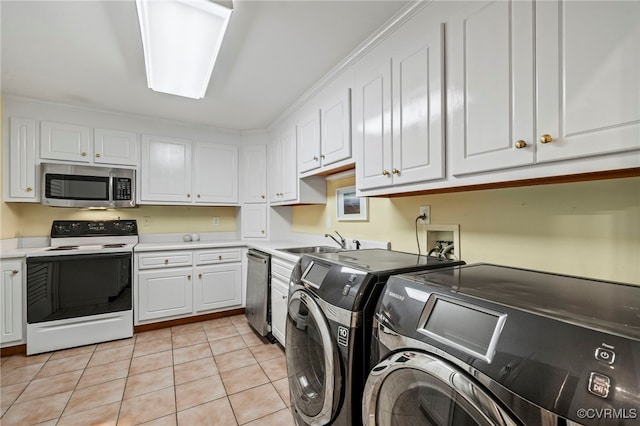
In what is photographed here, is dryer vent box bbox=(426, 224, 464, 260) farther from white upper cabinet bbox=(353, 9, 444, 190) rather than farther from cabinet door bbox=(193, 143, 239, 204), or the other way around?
cabinet door bbox=(193, 143, 239, 204)

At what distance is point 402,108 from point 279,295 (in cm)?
179

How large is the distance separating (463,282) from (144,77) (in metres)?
2.70

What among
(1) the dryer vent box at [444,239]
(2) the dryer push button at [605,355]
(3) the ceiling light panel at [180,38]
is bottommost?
(2) the dryer push button at [605,355]

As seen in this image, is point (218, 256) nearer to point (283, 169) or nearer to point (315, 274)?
point (283, 169)

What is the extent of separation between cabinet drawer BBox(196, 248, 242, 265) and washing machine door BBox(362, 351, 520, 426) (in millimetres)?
2677

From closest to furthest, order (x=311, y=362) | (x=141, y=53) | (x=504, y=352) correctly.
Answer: (x=504, y=352) → (x=311, y=362) → (x=141, y=53)

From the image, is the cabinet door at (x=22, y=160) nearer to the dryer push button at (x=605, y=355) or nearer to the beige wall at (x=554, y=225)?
the beige wall at (x=554, y=225)

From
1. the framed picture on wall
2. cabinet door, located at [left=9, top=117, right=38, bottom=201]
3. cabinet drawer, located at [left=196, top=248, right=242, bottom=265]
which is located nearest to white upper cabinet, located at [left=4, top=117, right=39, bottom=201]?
cabinet door, located at [left=9, top=117, right=38, bottom=201]

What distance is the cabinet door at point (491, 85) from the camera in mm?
1024

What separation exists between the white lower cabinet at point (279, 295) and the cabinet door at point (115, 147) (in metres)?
2.00

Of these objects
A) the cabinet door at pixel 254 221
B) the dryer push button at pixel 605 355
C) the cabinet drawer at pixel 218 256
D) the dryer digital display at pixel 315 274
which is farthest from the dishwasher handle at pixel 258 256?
the dryer push button at pixel 605 355

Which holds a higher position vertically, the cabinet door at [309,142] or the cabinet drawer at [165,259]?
the cabinet door at [309,142]

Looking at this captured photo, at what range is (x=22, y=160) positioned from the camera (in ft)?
8.90

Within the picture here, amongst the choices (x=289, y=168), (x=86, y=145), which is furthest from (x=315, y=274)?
(x=86, y=145)
